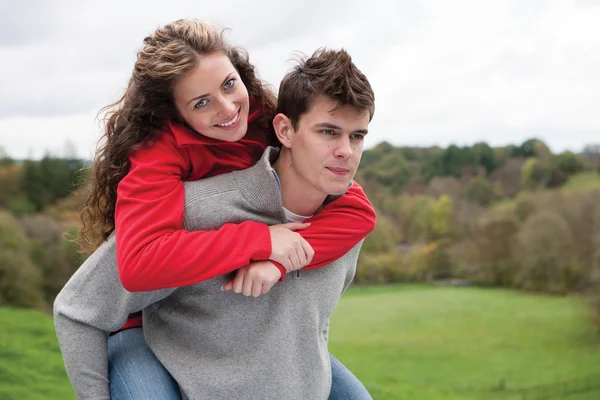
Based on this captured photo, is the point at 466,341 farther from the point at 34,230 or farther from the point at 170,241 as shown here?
the point at 170,241

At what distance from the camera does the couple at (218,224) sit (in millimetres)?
1611

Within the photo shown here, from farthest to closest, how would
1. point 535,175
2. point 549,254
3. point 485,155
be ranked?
1. point 485,155
2. point 535,175
3. point 549,254

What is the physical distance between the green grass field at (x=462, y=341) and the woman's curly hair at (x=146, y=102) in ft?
21.6

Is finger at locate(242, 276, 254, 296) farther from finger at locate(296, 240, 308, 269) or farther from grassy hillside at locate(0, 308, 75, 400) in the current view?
grassy hillside at locate(0, 308, 75, 400)

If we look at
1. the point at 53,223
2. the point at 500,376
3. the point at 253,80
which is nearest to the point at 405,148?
the point at 500,376

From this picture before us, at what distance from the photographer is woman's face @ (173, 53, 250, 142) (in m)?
1.74

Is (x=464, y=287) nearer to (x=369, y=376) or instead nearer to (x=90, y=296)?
(x=369, y=376)

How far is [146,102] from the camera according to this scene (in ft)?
5.75

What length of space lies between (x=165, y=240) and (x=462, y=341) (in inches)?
611

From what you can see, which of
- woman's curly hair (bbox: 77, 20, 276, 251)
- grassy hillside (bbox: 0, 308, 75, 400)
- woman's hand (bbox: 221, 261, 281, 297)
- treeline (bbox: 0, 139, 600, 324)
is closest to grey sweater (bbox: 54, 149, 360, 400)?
woman's hand (bbox: 221, 261, 281, 297)

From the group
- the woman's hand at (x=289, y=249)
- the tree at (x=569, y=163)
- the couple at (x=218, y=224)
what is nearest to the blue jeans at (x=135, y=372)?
the couple at (x=218, y=224)

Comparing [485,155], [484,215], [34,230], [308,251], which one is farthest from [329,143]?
[485,155]

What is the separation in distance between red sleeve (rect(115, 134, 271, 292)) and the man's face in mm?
235

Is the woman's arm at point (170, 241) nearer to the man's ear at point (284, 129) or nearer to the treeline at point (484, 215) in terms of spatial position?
the man's ear at point (284, 129)
